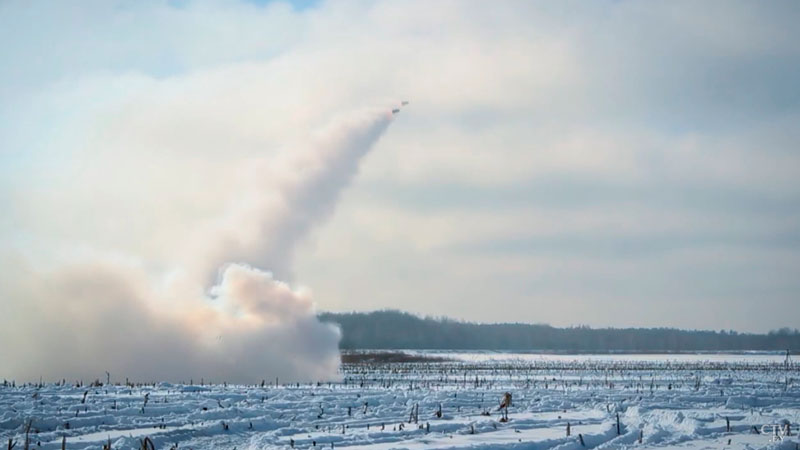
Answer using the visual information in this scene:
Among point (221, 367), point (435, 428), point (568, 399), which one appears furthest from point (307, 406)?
point (221, 367)

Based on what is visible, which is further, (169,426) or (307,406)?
(307,406)

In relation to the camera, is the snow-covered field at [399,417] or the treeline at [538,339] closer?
the snow-covered field at [399,417]

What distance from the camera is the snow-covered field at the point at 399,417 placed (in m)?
22.5

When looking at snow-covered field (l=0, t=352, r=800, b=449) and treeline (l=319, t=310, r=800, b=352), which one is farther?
treeline (l=319, t=310, r=800, b=352)

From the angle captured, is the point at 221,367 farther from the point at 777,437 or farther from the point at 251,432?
the point at 777,437

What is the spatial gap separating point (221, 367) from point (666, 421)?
104 ft

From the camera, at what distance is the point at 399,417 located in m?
28.5

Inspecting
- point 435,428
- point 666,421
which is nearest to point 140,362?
point 435,428

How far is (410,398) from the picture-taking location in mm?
34906

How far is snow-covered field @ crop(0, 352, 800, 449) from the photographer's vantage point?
888 inches

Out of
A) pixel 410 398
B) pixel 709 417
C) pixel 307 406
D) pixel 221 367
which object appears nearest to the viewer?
pixel 709 417

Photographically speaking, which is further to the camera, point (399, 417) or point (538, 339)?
point (538, 339)

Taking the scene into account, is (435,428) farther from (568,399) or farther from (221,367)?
(221,367)

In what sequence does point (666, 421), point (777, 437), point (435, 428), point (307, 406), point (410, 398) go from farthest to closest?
1. point (410, 398)
2. point (307, 406)
3. point (666, 421)
4. point (435, 428)
5. point (777, 437)
